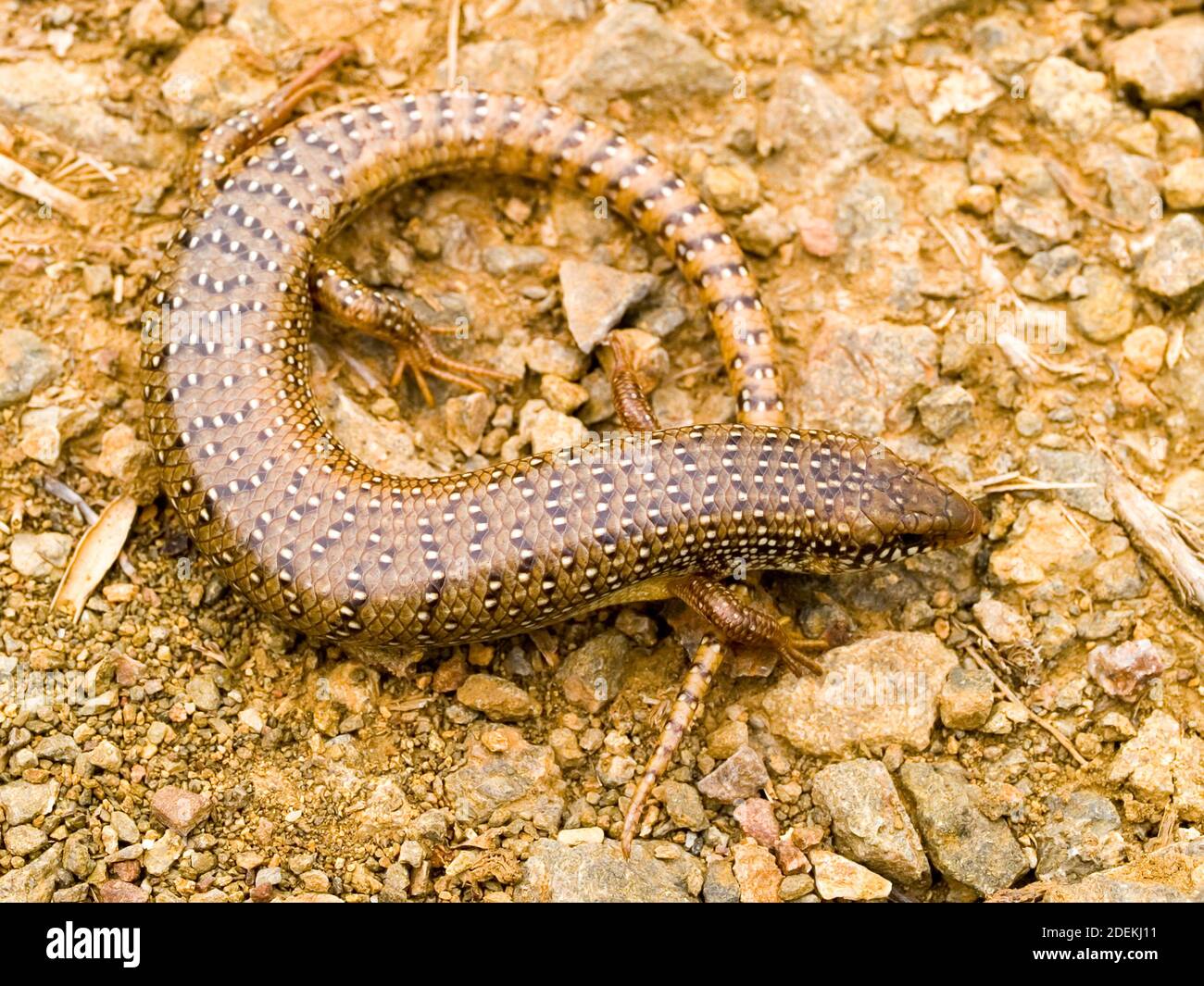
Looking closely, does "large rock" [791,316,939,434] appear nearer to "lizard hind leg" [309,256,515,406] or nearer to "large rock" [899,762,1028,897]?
"lizard hind leg" [309,256,515,406]

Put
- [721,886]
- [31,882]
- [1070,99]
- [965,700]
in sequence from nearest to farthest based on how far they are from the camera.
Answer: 1. [31,882]
2. [721,886]
3. [965,700]
4. [1070,99]

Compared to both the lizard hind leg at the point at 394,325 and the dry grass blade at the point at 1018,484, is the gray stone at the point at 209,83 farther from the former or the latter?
the dry grass blade at the point at 1018,484

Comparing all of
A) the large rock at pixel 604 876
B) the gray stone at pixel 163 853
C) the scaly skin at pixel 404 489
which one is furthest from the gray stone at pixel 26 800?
the large rock at pixel 604 876

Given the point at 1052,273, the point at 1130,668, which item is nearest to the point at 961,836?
the point at 1130,668

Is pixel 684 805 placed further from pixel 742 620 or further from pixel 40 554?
pixel 40 554

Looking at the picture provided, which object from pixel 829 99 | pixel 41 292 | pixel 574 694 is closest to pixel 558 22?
pixel 829 99

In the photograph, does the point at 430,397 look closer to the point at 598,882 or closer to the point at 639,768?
the point at 639,768
